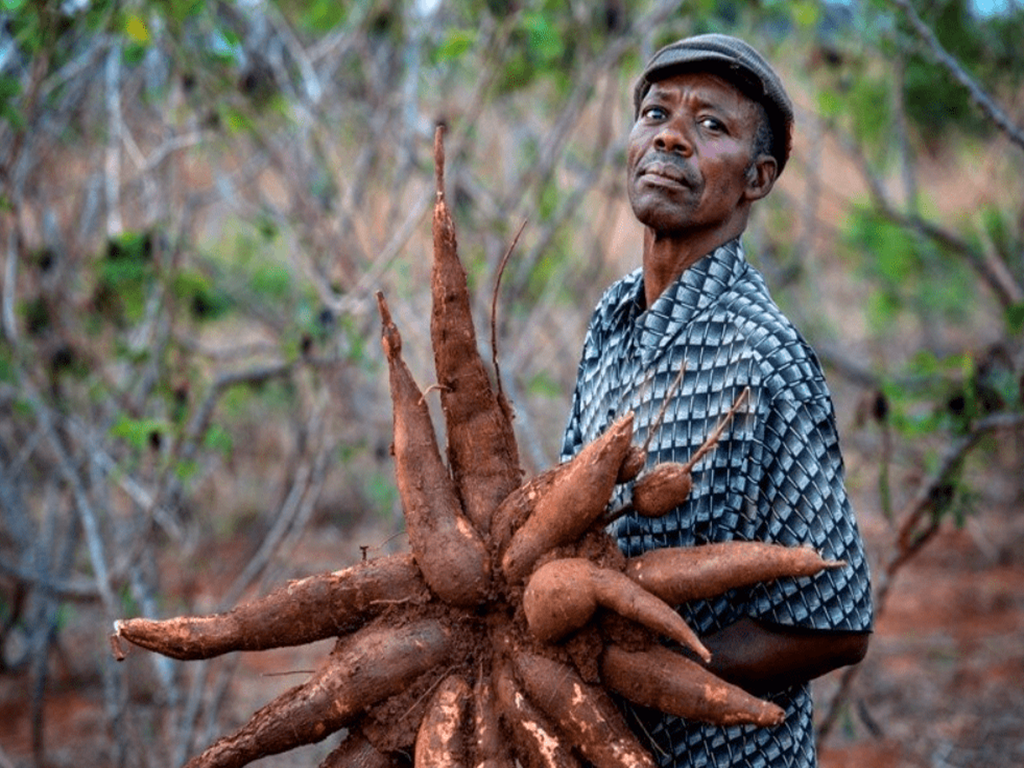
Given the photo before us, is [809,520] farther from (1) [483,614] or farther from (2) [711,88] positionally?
(2) [711,88]

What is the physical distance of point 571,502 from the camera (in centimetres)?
158

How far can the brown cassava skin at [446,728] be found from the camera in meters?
1.57

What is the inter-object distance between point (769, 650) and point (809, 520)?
0.18 meters

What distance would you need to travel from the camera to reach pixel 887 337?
9.55 meters

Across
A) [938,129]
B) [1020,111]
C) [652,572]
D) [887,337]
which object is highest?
[938,129]

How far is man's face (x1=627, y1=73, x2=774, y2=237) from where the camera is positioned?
1711 mm

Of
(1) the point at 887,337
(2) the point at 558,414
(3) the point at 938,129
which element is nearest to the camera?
(2) the point at 558,414

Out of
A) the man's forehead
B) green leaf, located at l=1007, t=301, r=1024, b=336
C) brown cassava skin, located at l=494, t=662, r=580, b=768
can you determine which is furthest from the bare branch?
brown cassava skin, located at l=494, t=662, r=580, b=768

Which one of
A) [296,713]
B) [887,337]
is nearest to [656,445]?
[296,713]

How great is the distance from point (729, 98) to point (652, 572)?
69 cm

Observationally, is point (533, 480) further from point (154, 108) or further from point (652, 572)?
point (154, 108)

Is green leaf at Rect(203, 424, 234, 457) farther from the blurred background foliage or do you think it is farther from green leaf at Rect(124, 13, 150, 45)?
green leaf at Rect(124, 13, 150, 45)

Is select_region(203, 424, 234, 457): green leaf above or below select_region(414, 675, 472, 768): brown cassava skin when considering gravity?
above

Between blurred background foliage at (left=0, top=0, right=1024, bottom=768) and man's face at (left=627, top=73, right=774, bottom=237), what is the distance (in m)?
1.34
